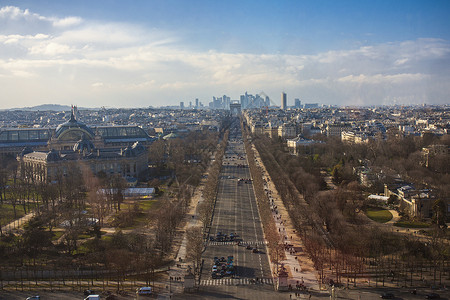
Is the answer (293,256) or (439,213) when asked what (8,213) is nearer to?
(293,256)

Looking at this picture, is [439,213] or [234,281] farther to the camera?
[439,213]

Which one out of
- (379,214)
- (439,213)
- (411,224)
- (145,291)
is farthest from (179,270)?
(439,213)

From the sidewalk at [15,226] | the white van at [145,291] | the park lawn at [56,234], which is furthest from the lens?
the sidewalk at [15,226]

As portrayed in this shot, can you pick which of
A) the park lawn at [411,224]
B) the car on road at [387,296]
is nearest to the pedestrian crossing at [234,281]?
the car on road at [387,296]

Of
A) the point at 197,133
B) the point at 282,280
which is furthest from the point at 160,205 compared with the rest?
the point at 197,133

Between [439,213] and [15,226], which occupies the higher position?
[439,213]

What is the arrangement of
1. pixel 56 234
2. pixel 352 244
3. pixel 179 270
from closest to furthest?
pixel 179 270 < pixel 352 244 < pixel 56 234

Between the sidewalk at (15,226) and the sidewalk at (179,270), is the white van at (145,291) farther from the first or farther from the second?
the sidewalk at (15,226)
